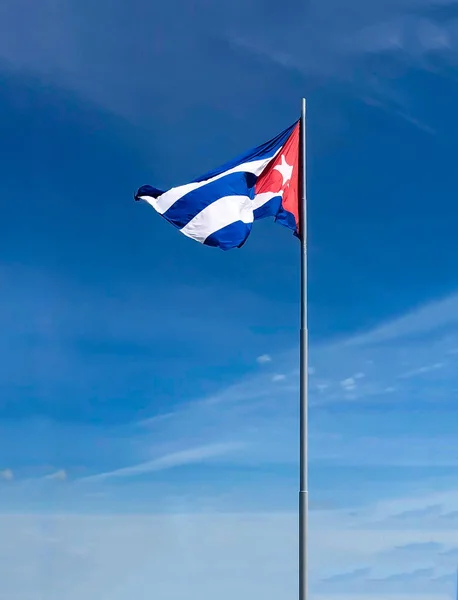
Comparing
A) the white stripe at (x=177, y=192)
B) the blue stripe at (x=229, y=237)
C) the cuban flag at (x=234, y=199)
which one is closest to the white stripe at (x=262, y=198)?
the cuban flag at (x=234, y=199)

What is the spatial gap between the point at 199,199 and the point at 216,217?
758mm

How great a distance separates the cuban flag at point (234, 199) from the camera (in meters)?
Answer: 23.8

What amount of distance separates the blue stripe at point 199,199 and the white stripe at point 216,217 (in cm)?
13

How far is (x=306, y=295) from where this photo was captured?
22.4m

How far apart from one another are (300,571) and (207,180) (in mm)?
11565

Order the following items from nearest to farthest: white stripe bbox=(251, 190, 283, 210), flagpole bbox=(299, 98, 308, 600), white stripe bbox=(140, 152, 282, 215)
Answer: flagpole bbox=(299, 98, 308, 600) → white stripe bbox=(140, 152, 282, 215) → white stripe bbox=(251, 190, 283, 210)

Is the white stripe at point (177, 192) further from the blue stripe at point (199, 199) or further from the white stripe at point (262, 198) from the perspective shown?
the white stripe at point (262, 198)

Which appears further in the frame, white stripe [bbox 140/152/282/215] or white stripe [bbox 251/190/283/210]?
white stripe [bbox 251/190/283/210]

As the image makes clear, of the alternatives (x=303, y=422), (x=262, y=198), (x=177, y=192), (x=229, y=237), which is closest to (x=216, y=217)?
(x=229, y=237)

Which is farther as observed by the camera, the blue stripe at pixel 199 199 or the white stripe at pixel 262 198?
the white stripe at pixel 262 198

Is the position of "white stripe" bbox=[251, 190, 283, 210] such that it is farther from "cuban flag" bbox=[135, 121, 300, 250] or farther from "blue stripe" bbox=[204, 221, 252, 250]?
"blue stripe" bbox=[204, 221, 252, 250]

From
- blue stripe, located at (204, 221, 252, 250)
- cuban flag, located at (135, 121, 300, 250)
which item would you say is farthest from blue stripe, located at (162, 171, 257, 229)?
blue stripe, located at (204, 221, 252, 250)

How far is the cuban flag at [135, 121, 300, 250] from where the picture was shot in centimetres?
2384

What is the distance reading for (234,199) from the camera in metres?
24.1
